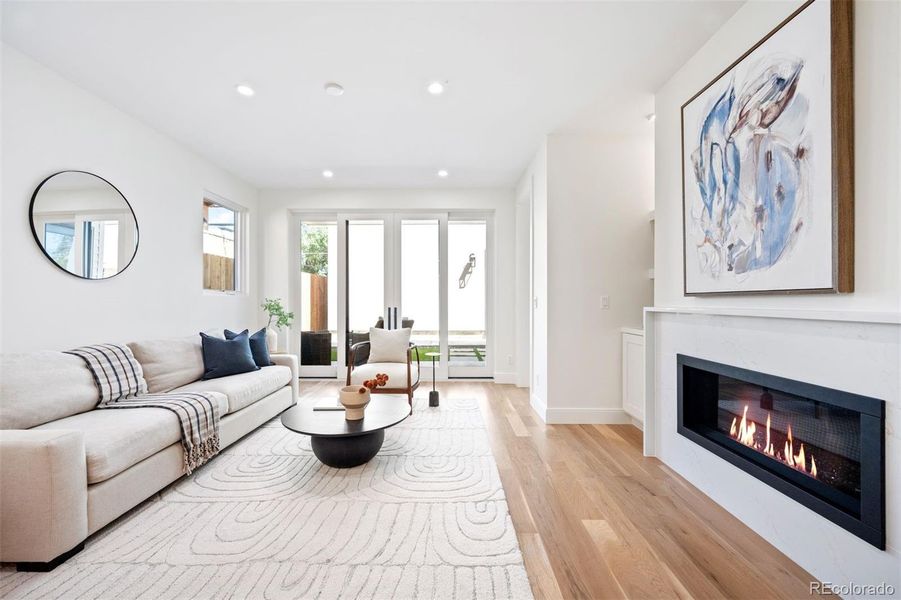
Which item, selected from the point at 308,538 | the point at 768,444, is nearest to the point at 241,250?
the point at 308,538

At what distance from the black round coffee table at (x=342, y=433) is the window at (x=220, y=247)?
2627 millimetres

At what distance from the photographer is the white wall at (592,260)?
11.6 feet

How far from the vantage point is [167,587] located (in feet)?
4.80

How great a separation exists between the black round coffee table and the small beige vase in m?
0.04

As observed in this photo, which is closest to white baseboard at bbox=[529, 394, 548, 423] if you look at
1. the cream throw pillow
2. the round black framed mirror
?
the cream throw pillow

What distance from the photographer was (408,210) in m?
5.30

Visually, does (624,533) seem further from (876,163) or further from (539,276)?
(539,276)

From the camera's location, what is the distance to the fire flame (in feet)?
5.47

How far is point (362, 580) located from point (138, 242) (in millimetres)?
3363

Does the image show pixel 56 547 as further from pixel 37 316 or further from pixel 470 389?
pixel 470 389

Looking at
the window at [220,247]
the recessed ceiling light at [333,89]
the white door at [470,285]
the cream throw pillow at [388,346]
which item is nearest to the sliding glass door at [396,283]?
the white door at [470,285]

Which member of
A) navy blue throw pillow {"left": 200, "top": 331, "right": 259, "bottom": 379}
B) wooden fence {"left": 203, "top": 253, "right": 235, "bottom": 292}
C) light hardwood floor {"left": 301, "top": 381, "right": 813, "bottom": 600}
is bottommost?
light hardwood floor {"left": 301, "top": 381, "right": 813, "bottom": 600}

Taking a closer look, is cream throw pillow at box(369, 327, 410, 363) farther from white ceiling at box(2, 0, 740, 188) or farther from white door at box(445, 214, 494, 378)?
white ceiling at box(2, 0, 740, 188)

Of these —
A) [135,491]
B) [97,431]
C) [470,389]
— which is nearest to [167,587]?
[135,491]
